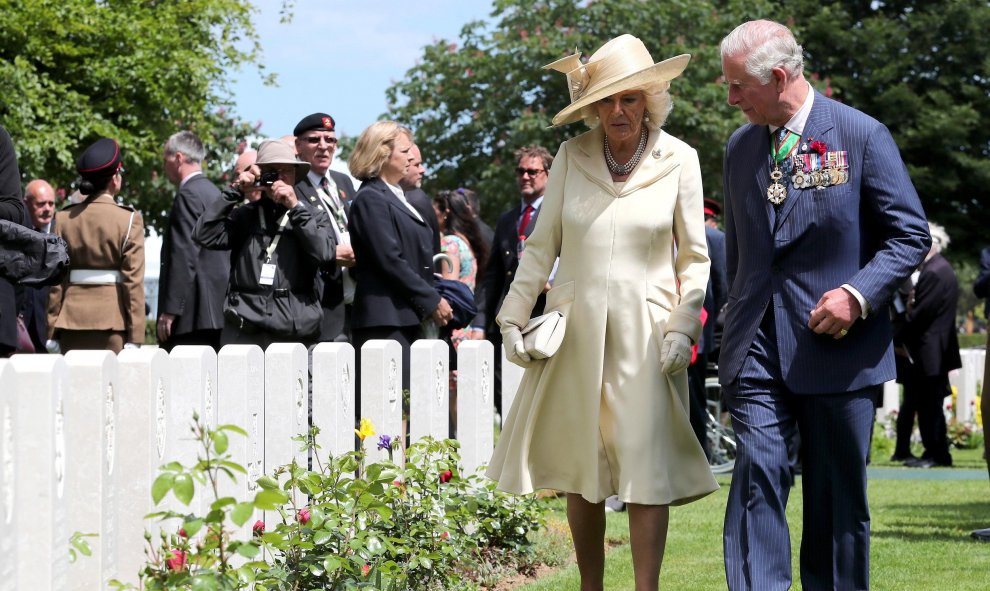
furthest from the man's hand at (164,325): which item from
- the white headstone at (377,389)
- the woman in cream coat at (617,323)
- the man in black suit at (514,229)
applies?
the woman in cream coat at (617,323)

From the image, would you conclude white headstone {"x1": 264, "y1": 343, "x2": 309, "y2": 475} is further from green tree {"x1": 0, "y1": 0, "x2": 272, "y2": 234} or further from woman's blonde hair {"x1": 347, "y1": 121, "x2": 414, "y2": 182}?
green tree {"x1": 0, "y1": 0, "x2": 272, "y2": 234}

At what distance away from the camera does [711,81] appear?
111 feet

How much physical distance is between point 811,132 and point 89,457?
2546mm

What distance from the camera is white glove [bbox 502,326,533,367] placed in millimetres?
5387

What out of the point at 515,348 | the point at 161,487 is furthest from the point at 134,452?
the point at 515,348

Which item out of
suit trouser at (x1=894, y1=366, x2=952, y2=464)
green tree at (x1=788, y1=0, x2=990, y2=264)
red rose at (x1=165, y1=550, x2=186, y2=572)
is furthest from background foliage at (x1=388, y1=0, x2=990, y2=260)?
red rose at (x1=165, y1=550, x2=186, y2=572)

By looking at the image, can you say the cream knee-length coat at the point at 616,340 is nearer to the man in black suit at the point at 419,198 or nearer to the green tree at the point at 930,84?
the man in black suit at the point at 419,198

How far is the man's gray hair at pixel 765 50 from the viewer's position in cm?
489

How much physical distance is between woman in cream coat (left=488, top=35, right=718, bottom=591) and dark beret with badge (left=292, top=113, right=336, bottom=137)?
2988 millimetres

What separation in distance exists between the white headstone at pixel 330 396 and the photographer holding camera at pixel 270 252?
3.33 ft

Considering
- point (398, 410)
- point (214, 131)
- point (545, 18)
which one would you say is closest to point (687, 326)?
point (398, 410)

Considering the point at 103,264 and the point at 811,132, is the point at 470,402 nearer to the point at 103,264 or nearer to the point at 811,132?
the point at 103,264

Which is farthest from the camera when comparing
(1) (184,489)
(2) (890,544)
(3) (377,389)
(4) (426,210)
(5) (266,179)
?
(4) (426,210)

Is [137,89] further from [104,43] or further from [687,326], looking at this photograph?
[687,326]
